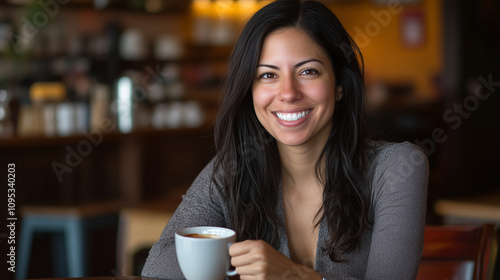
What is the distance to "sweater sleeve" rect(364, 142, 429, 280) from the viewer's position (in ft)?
4.43

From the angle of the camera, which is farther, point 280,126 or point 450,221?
point 450,221

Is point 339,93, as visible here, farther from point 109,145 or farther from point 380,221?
point 109,145

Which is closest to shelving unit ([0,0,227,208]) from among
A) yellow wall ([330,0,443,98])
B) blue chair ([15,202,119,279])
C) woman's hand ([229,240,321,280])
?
blue chair ([15,202,119,279])

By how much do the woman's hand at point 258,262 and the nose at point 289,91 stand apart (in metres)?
0.42

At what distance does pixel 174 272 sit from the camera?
1396 millimetres

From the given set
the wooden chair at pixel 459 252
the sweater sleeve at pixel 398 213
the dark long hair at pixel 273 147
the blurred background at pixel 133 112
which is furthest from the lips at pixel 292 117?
the blurred background at pixel 133 112

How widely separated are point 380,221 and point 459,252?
23 centimetres

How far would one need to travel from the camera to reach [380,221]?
1423mm

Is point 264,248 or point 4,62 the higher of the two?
point 4,62

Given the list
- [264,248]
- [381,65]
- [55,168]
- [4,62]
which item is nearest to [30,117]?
[55,168]

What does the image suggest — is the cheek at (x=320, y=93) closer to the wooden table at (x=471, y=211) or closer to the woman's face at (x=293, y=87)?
the woman's face at (x=293, y=87)

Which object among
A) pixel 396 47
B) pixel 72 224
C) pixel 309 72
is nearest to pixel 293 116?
pixel 309 72

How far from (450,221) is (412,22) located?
6.31m

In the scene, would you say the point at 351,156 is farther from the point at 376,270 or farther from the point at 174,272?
the point at 174,272
